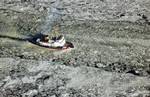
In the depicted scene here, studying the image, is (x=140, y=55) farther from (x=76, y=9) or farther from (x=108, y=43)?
(x=76, y=9)

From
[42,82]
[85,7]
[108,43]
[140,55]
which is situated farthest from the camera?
[85,7]

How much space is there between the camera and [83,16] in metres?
11.1

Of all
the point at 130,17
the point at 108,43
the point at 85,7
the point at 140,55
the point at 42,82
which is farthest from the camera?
the point at 85,7

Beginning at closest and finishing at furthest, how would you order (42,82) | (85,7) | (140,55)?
1. (42,82)
2. (140,55)
3. (85,7)

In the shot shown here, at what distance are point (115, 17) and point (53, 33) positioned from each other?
2005 mm

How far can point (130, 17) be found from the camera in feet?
35.9

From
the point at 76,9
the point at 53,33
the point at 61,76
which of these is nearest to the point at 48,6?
the point at 76,9

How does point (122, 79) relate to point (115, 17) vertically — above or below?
below

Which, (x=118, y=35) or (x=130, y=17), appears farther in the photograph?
(x=130, y=17)

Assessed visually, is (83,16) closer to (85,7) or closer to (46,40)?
(85,7)

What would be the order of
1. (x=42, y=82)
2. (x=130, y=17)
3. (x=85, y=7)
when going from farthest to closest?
(x=85, y=7) → (x=130, y=17) → (x=42, y=82)

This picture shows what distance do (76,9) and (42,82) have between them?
12.9 feet

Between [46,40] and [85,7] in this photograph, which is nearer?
[46,40]

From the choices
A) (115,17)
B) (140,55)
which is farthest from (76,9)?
(140,55)
